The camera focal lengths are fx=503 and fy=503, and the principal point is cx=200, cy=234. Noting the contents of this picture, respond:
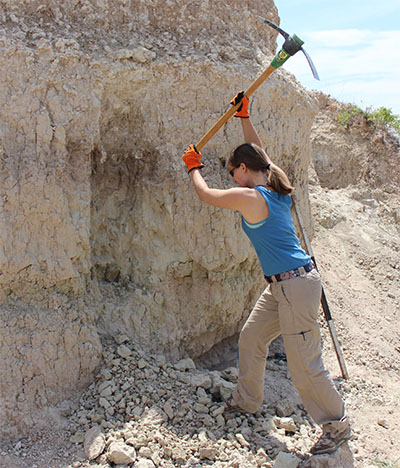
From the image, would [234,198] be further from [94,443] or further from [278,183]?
[94,443]

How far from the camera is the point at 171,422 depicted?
3262 mm

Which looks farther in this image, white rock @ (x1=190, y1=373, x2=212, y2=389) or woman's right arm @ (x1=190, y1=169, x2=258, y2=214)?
white rock @ (x1=190, y1=373, x2=212, y2=389)

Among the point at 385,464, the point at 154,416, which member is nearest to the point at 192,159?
the point at 154,416

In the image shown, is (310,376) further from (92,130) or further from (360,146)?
(360,146)

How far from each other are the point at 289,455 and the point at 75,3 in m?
3.42

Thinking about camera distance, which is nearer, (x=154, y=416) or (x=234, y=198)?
(x=234, y=198)

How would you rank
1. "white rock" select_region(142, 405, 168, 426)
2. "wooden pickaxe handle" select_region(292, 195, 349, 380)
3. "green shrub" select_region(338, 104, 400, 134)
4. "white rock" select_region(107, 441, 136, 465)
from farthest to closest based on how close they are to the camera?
"green shrub" select_region(338, 104, 400, 134)
"wooden pickaxe handle" select_region(292, 195, 349, 380)
"white rock" select_region(142, 405, 168, 426)
"white rock" select_region(107, 441, 136, 465)

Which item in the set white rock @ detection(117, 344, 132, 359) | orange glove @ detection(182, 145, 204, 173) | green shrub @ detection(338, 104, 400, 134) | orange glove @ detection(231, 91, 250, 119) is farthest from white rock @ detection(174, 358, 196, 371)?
green shrub @ detection(338, 104, 400, 134)

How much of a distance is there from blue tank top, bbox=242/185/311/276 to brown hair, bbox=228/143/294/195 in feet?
0.20

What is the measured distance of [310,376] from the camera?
10.00 ft

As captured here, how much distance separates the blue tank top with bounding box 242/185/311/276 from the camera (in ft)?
9.85

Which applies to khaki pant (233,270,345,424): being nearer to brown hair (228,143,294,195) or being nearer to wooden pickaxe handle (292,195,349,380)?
brown hair (228,143,294,195)

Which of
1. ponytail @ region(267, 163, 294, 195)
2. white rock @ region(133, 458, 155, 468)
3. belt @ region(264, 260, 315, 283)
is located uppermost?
ponytail @ region(267, 163, 294, 195)

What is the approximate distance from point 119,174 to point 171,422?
1.87m
